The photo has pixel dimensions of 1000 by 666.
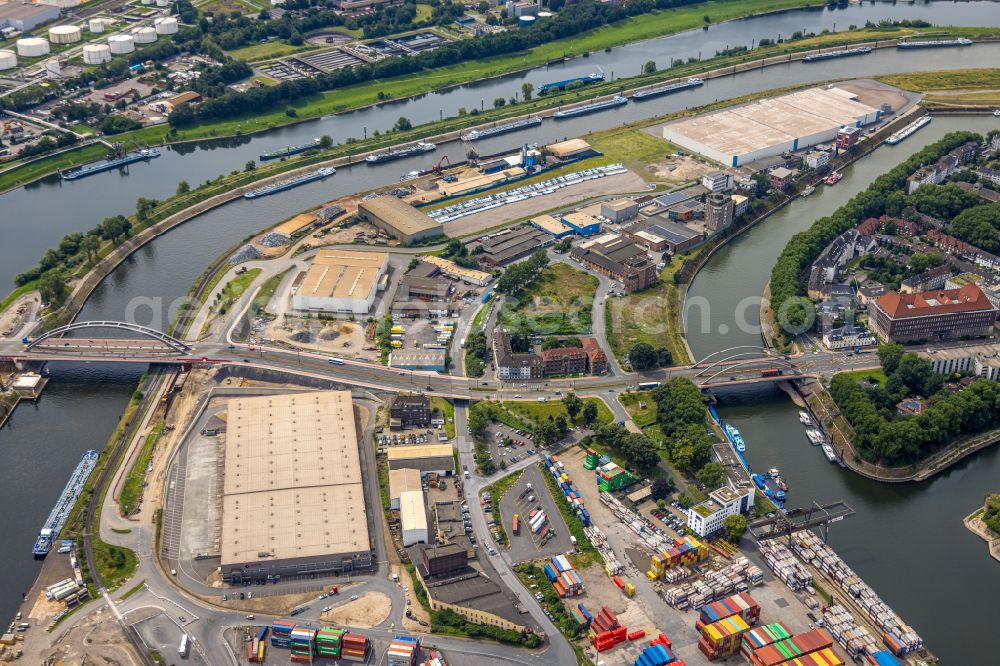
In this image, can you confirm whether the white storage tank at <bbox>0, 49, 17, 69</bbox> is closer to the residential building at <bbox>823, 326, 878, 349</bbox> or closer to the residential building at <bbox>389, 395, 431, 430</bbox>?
the residential building at <bbox>389, 395, 431, 430</bbox>

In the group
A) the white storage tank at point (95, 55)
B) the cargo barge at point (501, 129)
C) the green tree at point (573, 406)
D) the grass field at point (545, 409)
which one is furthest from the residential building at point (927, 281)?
the white storage tank at point (95, 55)

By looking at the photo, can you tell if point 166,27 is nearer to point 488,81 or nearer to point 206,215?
point 488,81

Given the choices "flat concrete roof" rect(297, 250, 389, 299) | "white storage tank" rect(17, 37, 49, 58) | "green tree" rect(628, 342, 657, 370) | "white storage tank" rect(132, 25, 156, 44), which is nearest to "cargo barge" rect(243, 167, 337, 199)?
"flat concrete roof" rect(297, 250, 389, 299)

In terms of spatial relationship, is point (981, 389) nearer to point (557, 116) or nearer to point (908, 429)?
point (908, 429)

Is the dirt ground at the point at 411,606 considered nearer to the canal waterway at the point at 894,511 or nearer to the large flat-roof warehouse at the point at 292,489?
the large flat-roof warehouse at the point at 292,489

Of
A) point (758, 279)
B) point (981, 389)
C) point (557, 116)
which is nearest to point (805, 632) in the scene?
point (981, 389)

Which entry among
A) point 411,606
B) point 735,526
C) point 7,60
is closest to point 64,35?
point 7,60
